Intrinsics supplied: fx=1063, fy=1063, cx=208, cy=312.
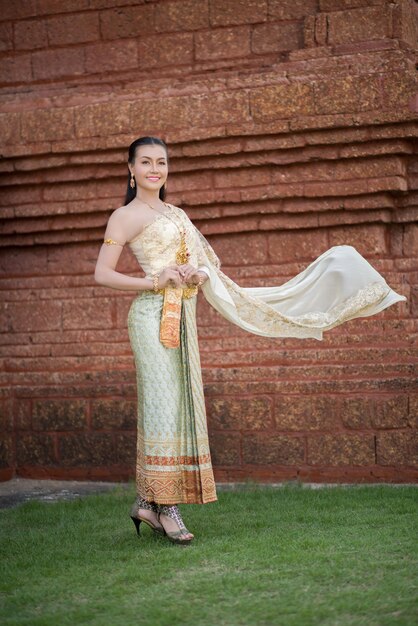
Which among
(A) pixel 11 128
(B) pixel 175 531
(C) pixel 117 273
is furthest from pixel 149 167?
(A) pixel 11 128

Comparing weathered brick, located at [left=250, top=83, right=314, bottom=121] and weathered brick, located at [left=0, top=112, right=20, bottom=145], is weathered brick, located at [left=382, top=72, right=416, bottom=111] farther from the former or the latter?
weathered brick, located at [left=0, top=112, right=20, bottom=145]

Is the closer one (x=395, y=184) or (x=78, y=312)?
(x=395, y=184)

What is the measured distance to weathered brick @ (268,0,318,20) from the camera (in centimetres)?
772

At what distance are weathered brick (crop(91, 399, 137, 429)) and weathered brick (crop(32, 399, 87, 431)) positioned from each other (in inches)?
4.0

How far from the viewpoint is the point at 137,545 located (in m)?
5.53

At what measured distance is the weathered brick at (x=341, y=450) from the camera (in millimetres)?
7320

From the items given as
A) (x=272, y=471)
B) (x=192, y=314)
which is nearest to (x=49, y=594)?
(x=192, y=314)

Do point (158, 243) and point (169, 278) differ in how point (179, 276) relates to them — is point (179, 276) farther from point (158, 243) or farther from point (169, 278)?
point (158, 243)

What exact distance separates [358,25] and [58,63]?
238cm

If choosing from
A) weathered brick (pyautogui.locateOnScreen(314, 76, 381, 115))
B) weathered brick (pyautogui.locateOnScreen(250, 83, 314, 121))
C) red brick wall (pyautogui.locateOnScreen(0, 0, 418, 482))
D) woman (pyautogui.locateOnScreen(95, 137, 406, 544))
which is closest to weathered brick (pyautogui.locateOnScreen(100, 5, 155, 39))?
red brick wall (pyautogui.locateOnScreen(0, 0, 418, 482))

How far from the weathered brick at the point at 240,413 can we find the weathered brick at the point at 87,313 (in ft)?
3.54

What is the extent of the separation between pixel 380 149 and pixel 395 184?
0.26m

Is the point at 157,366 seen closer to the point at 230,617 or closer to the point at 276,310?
the point at 276,310

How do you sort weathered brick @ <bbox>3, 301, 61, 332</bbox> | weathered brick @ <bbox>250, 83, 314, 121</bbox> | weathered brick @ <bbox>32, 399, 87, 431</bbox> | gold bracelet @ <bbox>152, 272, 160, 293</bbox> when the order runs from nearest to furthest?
gold bracelet @ <bbox>152, 272, 160, 293</bbox> → weathered brick @ <bbox>250, 83, 314, 121</bbox> → weathered brick @ <bbox>32, 399, 87, 431</bbox> → weathered brick @ <bbox>3, 301, 61, 332</bbox>
